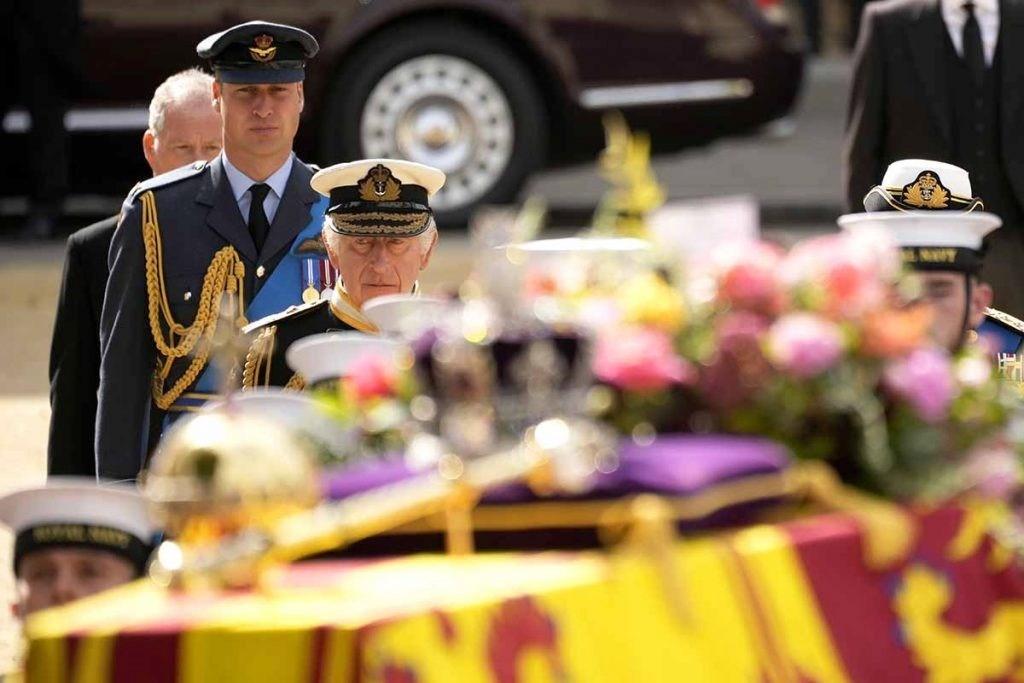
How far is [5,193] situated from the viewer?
10.7m

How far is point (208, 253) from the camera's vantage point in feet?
19.5

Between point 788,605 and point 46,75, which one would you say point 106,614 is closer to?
point 788,605

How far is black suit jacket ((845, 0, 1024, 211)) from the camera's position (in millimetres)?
7840

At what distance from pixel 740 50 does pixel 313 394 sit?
691 cm

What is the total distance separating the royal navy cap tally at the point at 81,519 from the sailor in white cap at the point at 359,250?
4.00 feet

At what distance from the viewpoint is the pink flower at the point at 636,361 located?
3482 millimetres

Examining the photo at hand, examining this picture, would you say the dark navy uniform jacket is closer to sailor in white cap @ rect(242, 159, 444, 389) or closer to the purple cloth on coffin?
sailor in white cap @ rect(242, 159, 444, 389)

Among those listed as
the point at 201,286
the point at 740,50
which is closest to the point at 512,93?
the point at 740,50

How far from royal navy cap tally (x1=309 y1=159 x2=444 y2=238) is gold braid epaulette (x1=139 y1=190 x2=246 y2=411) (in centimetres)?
30

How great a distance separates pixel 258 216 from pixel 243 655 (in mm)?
2948

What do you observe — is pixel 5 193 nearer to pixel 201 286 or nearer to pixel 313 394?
pixel 201 286

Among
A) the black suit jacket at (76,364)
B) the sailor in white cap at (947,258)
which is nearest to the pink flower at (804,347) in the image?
the sailor in white cap at (947,258)

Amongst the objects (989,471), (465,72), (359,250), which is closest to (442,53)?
(465,72)

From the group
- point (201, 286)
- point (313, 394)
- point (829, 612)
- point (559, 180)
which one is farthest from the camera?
point (559, 180)
